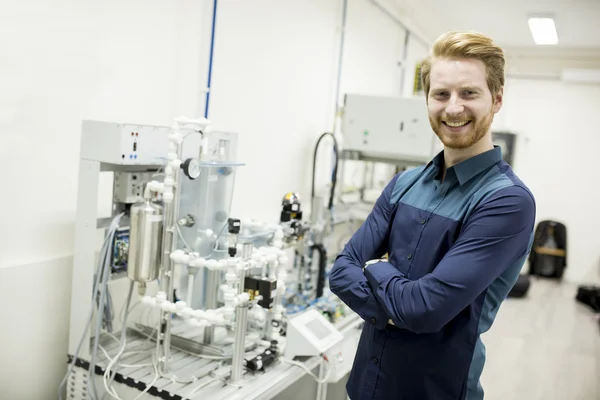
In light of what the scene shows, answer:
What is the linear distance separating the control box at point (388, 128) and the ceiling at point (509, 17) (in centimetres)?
181

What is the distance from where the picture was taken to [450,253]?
52.1 inches

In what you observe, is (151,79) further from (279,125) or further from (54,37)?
(279,125)

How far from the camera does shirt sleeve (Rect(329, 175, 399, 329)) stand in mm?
1472

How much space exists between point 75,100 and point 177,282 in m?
0.94

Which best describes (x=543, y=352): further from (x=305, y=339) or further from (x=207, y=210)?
(x=207, y=210)

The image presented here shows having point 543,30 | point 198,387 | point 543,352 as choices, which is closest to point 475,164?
point 198,387

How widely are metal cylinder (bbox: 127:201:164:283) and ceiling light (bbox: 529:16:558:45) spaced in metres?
5.17

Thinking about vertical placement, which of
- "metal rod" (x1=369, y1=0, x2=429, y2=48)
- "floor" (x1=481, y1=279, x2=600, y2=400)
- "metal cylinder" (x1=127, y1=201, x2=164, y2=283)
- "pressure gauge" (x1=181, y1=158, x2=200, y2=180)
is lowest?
"floor" (x1=481, y1=279, x2=600, y2=400)

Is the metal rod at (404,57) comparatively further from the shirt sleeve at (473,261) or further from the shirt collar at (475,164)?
the shirt sleeve at (473,261)

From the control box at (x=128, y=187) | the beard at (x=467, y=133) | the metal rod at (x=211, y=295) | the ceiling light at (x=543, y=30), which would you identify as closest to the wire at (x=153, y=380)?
the metal rod at (x=211, y=295)

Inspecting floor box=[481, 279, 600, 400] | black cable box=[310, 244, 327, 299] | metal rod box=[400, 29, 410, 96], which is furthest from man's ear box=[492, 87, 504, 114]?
metal rod box=[400, 29, 410, 96]

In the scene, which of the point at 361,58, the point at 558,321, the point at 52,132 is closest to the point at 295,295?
the point at 52,132

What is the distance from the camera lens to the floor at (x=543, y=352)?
383cm

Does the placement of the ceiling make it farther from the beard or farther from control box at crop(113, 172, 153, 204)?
the beard
